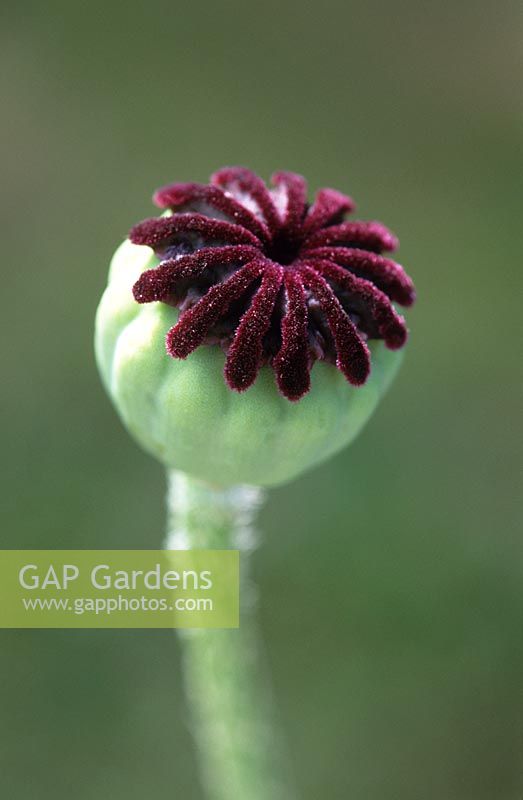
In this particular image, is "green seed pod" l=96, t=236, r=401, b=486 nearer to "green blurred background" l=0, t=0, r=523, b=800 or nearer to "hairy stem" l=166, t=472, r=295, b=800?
"hairy stem" l=166, t=472, r=295, b=800

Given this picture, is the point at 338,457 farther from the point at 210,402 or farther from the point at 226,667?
the point at 210,402

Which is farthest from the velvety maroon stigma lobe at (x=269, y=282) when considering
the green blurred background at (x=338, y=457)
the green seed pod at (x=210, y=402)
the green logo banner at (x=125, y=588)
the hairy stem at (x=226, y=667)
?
the green blurred background at (x=338, y=457)

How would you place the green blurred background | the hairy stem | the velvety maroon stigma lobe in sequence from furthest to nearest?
the green blurred background, the hairy stem, the velvety maroon stigma lobe

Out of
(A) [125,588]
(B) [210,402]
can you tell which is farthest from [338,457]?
(B) [210,402]

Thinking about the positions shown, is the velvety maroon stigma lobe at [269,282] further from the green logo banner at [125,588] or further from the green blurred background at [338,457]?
the green blurred background at [338,457]

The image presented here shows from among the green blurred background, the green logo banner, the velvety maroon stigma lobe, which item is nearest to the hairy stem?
the green logo banner
